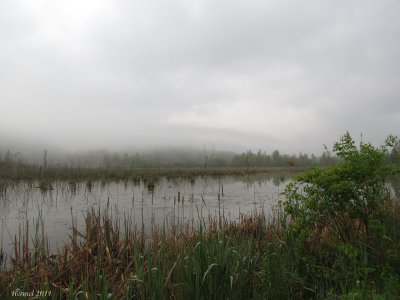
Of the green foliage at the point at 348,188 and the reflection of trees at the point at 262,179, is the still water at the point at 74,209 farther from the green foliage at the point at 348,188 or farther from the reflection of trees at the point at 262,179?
the reflection of trees at the point at 262,179

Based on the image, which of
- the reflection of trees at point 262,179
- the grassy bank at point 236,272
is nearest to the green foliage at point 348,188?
the grassy bank at point 236,272

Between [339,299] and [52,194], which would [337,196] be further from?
[52,194]

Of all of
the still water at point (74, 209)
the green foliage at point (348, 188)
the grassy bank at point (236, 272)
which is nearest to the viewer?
the grassy bank at point (236, 272)

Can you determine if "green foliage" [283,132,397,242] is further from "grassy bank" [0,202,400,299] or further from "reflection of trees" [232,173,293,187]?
"reflection of trees" [232,173,293,187]

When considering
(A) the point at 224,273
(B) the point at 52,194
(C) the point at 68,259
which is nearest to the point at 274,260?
(A) the point at 224,273

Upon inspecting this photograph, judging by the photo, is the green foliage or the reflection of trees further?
the reflection of trees

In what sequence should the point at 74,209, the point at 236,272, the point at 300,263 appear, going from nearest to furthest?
the point at 236,272 → the point at 300,263 → the point at 74,209

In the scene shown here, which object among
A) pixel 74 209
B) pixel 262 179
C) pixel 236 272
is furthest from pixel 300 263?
pixel 262 179

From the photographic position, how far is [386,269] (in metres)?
4.47

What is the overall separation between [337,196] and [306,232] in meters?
0.80

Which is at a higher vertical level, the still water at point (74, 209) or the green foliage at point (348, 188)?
the green foliage at point (348, 188)

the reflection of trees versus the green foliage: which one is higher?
the green foliage

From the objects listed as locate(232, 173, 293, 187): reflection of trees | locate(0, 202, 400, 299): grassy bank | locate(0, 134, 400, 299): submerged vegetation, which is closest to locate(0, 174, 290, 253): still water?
locate(0, 202, 400, 299): grassy bank

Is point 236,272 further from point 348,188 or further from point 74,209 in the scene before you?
point 74,209
